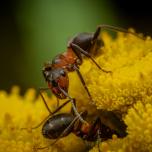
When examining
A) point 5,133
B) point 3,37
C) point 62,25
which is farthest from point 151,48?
point 3,37

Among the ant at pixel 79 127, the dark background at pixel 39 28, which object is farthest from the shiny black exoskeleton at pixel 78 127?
the dark background at pixel 39 28

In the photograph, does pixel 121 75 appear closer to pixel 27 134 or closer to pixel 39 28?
pixel 27 134

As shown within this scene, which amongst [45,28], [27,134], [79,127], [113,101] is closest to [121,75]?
[113,101]

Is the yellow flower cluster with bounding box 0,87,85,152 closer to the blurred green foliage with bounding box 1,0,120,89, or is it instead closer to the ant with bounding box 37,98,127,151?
the ant with bounding box 37,98,127,151

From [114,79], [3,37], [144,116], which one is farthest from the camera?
[3,37]

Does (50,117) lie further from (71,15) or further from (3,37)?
(3,37)
